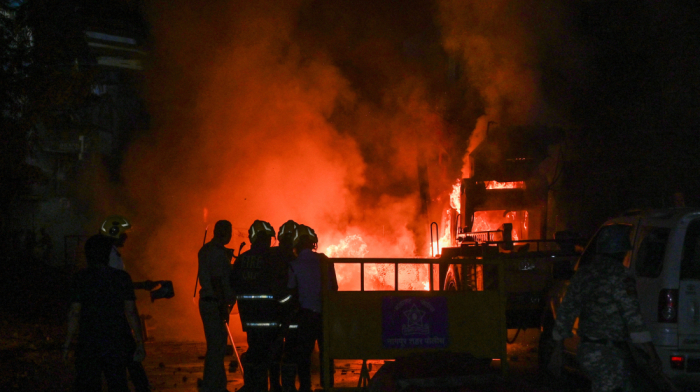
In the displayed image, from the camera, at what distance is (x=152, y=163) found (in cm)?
1891

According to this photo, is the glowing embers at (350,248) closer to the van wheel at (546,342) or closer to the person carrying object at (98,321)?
the van wheel at (546,342)

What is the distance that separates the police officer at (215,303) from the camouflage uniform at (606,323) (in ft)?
10.1

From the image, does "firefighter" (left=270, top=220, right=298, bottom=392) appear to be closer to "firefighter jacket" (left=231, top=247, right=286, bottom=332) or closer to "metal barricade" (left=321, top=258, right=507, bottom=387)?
"firefighter jacket" (left=231, top=247, right=286, bottom=332)

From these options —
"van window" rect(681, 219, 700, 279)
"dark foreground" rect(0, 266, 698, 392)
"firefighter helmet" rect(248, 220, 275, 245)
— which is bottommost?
"dark foreground" rect(0, 266, 698, 392)

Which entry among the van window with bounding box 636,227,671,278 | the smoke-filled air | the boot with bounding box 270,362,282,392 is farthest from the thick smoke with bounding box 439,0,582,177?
the boot with bounding box 270,362,282,392

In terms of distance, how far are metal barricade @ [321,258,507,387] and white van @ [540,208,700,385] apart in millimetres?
1246

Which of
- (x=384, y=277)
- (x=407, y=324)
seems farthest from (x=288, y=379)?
(x=384, y=277)

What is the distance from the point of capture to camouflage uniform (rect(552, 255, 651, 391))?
405cm

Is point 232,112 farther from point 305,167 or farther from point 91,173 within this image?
point 91,173

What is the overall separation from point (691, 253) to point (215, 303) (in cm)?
424

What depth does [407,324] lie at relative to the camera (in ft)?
18.2

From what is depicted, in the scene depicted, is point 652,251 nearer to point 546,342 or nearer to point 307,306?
point 546,342

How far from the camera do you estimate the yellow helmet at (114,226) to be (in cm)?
504

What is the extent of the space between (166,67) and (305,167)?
550 cm
